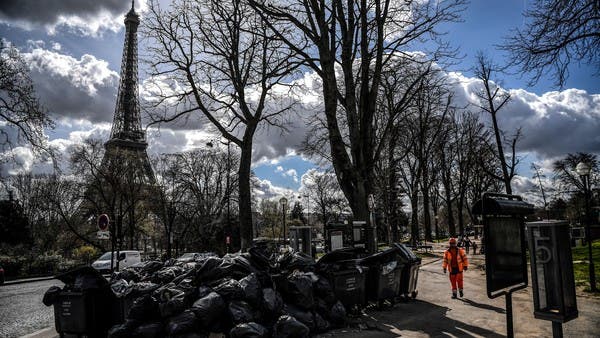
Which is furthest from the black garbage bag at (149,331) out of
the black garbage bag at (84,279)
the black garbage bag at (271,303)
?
the black garbage bag at (84,279)

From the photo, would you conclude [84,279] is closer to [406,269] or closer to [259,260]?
[259,260]

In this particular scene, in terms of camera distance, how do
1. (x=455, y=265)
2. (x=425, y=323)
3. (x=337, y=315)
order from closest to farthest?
(x=337, y=315)
(x=425, y=323)
(x=455, y=265)

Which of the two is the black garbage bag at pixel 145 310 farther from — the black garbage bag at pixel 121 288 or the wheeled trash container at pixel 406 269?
the wheeled trash container at pixel 406 269

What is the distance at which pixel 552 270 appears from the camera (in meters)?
4.39

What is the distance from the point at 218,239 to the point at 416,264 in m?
29.8

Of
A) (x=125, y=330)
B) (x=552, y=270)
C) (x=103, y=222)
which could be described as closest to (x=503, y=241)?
(x=552, y=270)

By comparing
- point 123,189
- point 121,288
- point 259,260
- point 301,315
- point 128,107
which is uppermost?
point 128,107

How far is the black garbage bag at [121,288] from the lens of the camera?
294 inches

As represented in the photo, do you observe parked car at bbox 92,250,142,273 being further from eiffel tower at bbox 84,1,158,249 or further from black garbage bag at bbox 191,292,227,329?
black garbage bag at bbox 191,292,227,329

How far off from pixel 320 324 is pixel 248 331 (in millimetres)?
1765

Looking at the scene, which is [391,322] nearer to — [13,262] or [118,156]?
[13,262]

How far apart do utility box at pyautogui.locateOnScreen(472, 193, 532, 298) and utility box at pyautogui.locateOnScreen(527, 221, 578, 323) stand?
0.61m

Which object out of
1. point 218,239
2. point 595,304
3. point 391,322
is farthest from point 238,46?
point 218,239

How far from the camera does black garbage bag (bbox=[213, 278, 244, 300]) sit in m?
6.62
